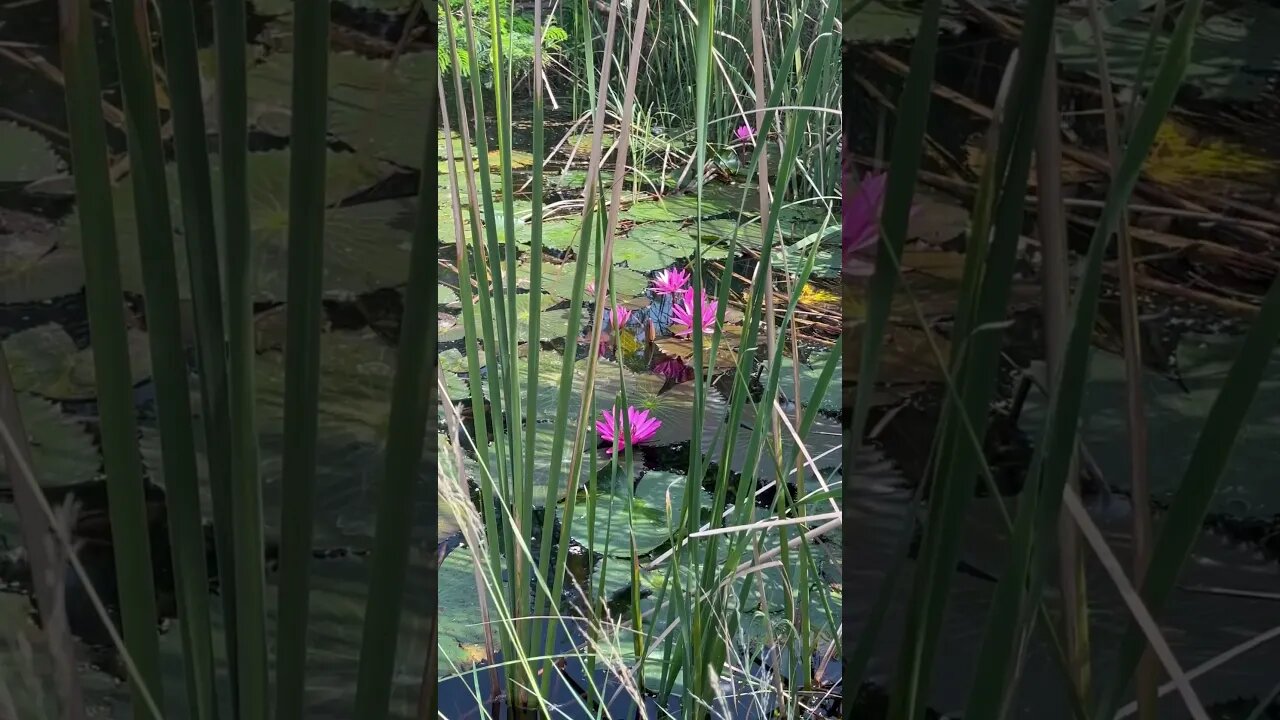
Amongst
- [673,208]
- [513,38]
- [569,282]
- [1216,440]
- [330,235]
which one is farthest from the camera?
[513,38]

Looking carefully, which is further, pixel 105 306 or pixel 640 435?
pixel 640 435

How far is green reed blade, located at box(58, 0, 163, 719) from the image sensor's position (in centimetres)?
33

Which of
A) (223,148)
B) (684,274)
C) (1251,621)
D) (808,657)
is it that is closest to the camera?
(223,148)

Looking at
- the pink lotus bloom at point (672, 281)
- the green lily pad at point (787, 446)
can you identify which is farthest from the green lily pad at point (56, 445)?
the pink lotus bloom at point (672, 281)

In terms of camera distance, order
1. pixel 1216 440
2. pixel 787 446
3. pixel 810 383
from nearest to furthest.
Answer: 1. pixel 1216 440
2. pixel 787 446
3. pixel 810 383

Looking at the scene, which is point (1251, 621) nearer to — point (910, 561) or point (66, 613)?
point (910, 561)

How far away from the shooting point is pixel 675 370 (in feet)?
5.19

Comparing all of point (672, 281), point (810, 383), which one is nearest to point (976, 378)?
point (810, 383)

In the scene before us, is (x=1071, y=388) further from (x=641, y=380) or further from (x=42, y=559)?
(x=641, y=380)

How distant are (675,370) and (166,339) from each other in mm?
1272

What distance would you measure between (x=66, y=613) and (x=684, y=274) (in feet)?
4.29

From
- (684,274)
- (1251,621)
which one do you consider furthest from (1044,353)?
(684,274)

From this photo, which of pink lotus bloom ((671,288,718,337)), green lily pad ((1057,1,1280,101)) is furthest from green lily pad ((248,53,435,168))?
pink lotus bloom ((671,288,718,337))

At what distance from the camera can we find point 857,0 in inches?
15.0
